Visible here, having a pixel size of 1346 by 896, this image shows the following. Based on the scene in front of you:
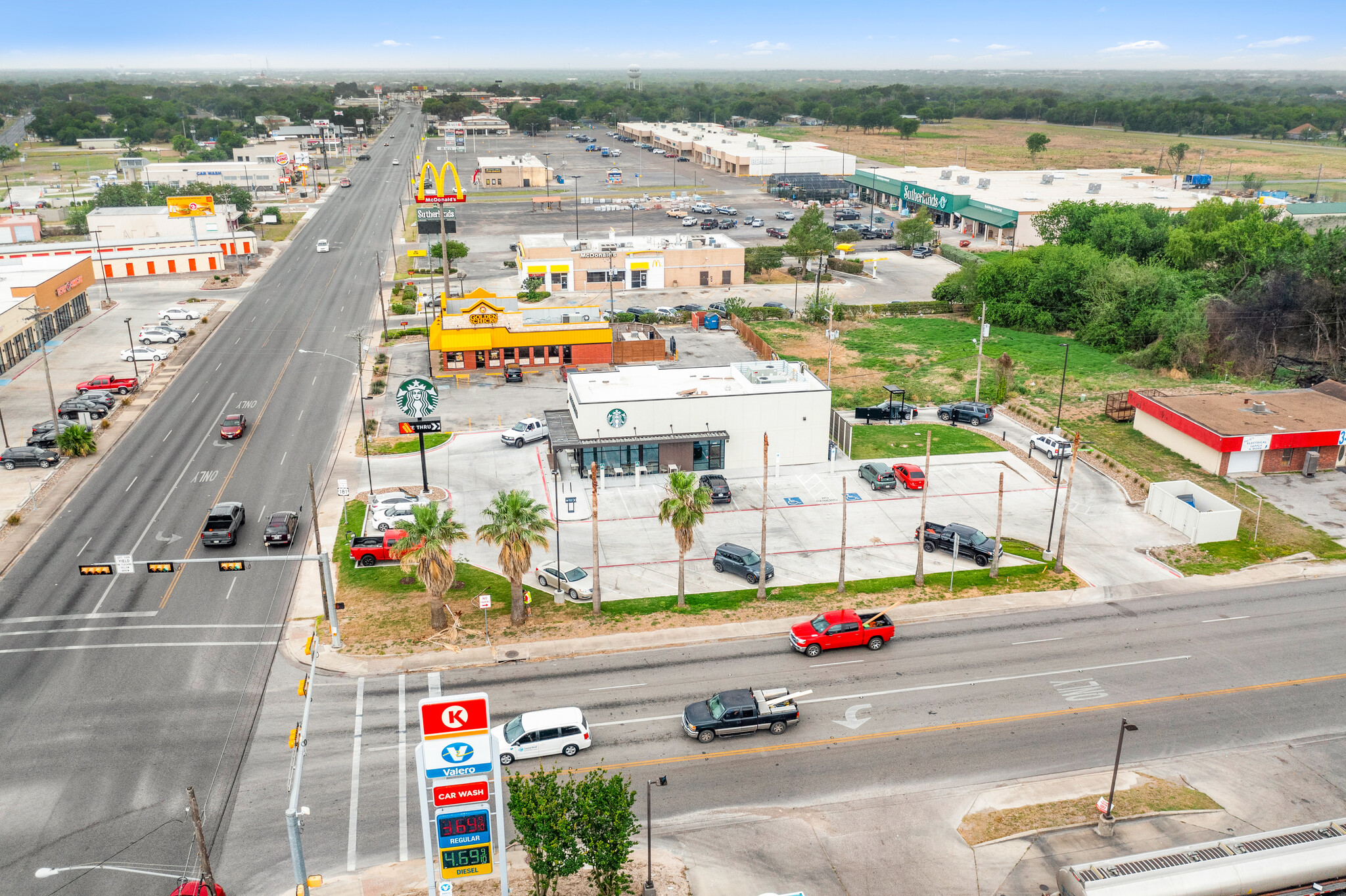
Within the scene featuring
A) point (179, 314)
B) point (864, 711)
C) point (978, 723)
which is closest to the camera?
point (978, 723)

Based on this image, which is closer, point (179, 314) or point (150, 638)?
point (150, 638)

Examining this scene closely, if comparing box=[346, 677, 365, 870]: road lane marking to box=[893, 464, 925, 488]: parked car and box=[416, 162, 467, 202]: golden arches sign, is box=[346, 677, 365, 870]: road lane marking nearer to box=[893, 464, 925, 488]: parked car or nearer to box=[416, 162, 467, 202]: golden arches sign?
box=[893, 464, 925, 488]: parked car

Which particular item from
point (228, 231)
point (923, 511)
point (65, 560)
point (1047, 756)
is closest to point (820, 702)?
point (1047, 756)

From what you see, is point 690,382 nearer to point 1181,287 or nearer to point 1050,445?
point 1050,445

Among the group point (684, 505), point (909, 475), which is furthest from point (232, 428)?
point (909, 475)

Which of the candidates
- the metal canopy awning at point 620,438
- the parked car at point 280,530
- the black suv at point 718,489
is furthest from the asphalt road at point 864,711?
the metal canopy awning at point 620,438

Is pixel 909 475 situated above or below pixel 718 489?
above

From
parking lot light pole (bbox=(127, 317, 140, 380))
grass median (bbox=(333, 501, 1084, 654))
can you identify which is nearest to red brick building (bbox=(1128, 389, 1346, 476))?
grass median (bbox=(333, 501, 1084, 654))
